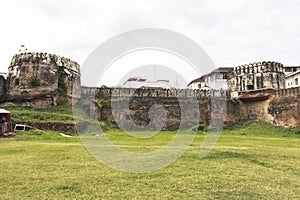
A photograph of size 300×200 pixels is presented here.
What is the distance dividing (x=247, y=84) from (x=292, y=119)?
5316mm

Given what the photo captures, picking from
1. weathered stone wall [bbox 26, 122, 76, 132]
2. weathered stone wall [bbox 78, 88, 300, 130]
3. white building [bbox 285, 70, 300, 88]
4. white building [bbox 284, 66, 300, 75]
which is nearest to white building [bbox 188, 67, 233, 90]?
white building [bbox 284, 66, 300, 75]

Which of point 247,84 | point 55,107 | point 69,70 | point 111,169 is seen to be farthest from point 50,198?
point 247,84

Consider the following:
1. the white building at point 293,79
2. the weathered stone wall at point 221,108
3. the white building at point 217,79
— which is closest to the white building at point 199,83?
the white building at point 217,79

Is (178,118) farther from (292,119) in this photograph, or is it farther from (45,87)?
(45,87)

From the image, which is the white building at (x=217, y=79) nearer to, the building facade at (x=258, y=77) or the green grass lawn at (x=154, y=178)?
the building facade at (x=258, y=77)

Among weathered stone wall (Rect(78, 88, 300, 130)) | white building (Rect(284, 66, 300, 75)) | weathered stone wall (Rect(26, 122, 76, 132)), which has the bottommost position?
weathered stone wall (Rect(26, 122, 76, 132))

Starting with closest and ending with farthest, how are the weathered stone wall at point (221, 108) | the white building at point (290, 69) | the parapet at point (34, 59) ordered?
1. the parapet at point (34, 59)
2. the weathered stone wall at point (221, 108)
3. the white building at point (290, 69)

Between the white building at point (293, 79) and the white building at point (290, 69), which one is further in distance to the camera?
the white building at point (290, 69)

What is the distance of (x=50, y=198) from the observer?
4.21 meters

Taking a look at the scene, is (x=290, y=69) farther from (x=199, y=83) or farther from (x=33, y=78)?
(x=33, y=78)

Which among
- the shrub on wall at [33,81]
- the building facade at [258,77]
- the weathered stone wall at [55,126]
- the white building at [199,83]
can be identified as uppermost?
the white building at [199,83]

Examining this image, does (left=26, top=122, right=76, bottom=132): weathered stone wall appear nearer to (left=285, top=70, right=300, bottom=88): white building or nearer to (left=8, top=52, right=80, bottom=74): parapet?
(left=8, top=52, right=80, bottom=74): parapet

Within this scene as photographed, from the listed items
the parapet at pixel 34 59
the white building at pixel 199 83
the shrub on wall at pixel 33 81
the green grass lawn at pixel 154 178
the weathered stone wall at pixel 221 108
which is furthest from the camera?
the white building at pixel 199 83

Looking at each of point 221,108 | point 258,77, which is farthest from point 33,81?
point 258,77
